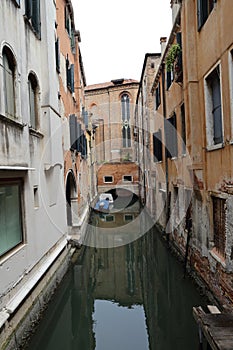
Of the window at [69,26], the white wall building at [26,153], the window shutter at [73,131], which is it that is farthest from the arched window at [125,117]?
the white wall building at [26,153]

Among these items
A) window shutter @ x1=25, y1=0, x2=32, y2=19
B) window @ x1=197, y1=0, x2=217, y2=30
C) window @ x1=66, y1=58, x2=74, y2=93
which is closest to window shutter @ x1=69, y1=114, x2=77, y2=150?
window @ x1=66, y1=58, x2=74, y2=93

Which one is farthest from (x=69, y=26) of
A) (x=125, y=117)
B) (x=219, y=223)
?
(x=125, y=117)

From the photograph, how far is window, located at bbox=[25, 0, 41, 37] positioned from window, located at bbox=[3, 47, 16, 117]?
54.3 inches

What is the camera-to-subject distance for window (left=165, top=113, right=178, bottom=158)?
9530 millimetres

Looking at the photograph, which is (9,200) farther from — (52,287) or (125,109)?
(125,109)

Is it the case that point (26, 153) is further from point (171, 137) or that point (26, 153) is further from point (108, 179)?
point (108, 179)

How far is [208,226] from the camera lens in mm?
6207

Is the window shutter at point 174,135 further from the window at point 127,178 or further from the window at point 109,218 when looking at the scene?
the window at point 127,178

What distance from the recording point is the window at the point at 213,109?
18.6 feet

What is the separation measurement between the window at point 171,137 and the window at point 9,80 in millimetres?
5164

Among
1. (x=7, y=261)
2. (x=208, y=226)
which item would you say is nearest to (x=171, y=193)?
(x=208, y=226)

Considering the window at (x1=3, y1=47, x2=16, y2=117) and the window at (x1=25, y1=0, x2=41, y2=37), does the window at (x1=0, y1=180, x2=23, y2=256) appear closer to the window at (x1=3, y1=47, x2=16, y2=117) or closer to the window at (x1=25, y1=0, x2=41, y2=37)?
the window at (x1=3, y1=47, x2=16, y2=117)

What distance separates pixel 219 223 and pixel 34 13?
17.5 feet

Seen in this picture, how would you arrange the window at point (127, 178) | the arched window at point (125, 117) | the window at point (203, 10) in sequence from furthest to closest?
1. the arched window at point (125, 117)
2. the window at point (127, 178)
3. the window at point (203, 10)
